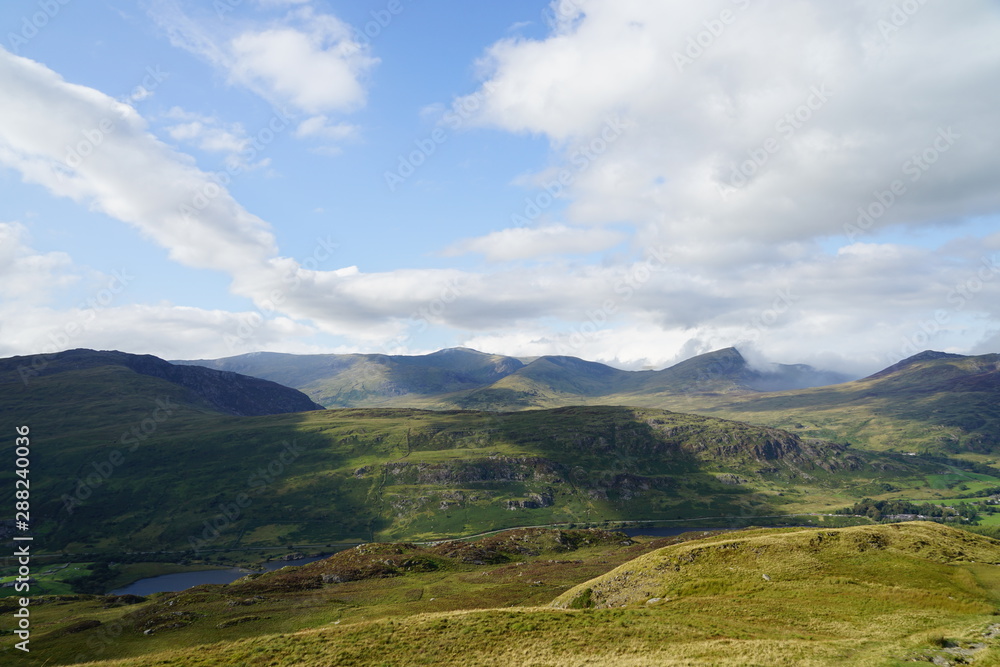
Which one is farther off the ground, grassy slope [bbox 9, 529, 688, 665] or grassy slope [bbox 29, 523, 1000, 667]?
grassy slope [bbox 29, 523, 1000, 667]

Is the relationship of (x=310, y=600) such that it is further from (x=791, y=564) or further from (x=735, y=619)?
(x=791, y=564)

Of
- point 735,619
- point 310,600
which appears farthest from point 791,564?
point 310,600

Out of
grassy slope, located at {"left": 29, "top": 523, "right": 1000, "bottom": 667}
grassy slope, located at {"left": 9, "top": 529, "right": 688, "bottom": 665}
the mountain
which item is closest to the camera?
grassy slope, located at {"left": 29, "top": 523, "right": 1000, "bottom": 667}

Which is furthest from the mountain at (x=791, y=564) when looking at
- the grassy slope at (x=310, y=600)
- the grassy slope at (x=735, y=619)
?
the grassy slope at (x=310, y=600)

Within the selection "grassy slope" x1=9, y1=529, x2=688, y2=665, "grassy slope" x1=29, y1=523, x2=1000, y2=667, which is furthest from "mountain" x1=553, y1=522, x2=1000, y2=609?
"grassy slope" x1=9, y1=529, x2=688, y2=665

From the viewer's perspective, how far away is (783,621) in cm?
4934

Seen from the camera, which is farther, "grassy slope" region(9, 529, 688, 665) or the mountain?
"grassy slope" region(9, 529, 688, 665)

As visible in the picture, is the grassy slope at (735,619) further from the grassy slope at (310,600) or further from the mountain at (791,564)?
the grassy slope at (310,600)

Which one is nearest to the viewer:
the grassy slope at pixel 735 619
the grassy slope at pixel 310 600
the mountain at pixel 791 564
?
the grassy slope at pixel 735 619

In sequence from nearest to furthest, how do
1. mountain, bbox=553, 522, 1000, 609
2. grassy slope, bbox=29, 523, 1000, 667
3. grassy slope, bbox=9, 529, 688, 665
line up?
1. grassy slope, bbox=29, 523, 1000, 667
2. mountain, bbox=553, 522, 1000, 609
3. grassy slope, bbox=9, 529, 688, 665

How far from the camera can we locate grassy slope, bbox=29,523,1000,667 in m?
41.5

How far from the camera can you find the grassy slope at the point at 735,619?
4150 centimetres

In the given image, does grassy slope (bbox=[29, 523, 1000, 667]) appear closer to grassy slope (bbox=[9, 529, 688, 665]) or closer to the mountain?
the mountain

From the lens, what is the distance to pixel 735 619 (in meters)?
50.3
